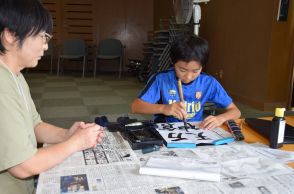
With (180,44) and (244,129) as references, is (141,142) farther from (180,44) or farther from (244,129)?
(180,44)

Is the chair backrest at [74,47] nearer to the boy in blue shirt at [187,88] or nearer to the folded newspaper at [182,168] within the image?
the boy in blue shirt at [187,88]

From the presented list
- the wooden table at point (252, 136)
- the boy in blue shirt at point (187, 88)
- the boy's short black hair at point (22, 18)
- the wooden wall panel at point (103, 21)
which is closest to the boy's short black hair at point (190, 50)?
the boy in blue shirt at point (187, 88)

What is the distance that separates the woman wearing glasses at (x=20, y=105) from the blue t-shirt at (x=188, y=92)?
0.76 meters

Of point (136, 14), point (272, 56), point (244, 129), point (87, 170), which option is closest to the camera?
point (87, 170)

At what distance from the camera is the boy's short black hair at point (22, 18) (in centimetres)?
79

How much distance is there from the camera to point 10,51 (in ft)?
2.80

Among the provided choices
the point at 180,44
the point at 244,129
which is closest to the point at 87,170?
the point at 244,129

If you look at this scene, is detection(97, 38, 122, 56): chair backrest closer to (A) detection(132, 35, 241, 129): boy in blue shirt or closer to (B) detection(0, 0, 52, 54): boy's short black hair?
(A) detection(132, 35, 241, 129): boy in blue shirt

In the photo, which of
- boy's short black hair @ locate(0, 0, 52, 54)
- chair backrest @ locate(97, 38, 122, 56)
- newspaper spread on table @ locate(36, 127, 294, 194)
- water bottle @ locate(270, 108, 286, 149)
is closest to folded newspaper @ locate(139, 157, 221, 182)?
newspaper spread on table @ locate(36, 127, 294, 194)

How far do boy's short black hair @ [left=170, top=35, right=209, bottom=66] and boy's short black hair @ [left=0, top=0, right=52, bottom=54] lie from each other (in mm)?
802

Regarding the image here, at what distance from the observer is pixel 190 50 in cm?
151

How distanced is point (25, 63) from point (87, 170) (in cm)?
36

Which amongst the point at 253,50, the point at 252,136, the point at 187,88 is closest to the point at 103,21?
the point at 253,50

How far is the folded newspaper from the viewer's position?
0.82 meters
